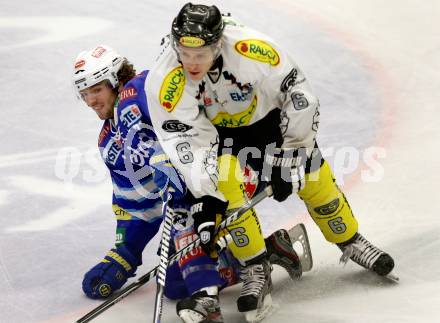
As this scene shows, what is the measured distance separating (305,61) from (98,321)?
2.89m

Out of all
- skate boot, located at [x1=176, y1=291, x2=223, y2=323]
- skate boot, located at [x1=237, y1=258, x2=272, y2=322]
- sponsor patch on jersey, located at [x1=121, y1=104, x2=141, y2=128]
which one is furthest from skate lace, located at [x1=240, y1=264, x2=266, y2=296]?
sponsor patch on jersey, located at [x1=121, y1=104, x2=141, y2=128]

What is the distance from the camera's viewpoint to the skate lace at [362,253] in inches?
161

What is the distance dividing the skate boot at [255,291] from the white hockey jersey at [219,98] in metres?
0.37

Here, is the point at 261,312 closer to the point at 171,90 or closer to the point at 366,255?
the point at 366,255

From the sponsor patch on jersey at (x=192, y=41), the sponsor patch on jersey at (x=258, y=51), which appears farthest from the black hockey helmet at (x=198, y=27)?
the sponsor patch on jersey at (x=258, y=51)

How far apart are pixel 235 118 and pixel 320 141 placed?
1.70m

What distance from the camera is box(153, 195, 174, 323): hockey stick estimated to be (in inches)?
145

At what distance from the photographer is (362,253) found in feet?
13.6

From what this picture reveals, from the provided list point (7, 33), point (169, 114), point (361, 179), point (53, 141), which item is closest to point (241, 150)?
point (169, 114)

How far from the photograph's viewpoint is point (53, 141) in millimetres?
5684

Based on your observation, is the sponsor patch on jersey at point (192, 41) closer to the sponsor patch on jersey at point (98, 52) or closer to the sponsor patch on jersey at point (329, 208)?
the sponsor patch on jersey at point (98, 52)

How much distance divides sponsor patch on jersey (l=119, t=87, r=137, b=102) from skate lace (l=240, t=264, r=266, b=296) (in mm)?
841

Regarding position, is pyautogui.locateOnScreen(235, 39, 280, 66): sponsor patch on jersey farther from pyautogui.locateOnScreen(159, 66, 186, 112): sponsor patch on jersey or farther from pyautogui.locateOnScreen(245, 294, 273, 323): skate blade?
pyautogui.locateOnScreen(245, 294, 273, 323): skate blade

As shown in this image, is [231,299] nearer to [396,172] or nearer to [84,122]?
[396,172]
